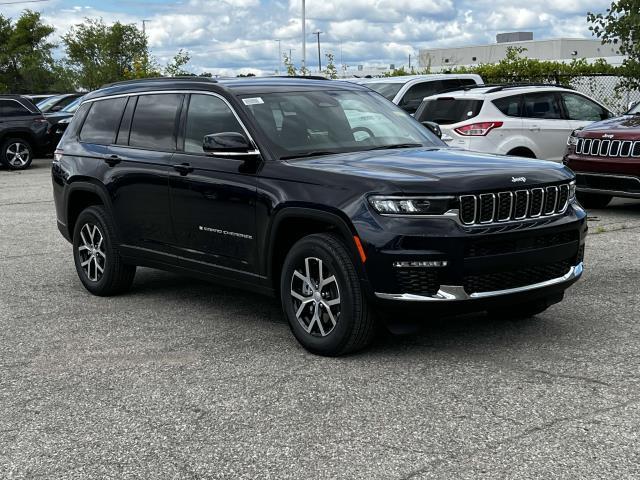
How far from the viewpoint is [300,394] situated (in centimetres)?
524

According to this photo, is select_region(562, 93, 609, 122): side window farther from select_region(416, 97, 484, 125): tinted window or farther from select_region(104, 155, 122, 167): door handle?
select_region(104, 155, 122, 167): door handle

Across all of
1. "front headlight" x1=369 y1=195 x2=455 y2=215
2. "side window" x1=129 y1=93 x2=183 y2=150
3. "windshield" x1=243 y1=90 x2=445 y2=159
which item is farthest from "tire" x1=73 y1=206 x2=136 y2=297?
"front headlight" x1=369 y1=195 x2=455 y2=215

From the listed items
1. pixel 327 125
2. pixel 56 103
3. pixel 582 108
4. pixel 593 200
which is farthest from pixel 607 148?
pixel 56 103

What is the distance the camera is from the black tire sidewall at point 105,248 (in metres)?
7.93

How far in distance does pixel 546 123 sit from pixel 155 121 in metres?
8.39

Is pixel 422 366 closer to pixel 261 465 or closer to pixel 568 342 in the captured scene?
pixel 568 342

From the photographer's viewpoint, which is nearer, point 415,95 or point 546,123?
point 546,123

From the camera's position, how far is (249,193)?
6371 mm

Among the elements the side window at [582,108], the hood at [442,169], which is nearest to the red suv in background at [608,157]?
the side window at [582,108]

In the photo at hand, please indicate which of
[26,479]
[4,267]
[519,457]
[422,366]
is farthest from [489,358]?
[4,267]

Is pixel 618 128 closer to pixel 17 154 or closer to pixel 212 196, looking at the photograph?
pixel 212 196

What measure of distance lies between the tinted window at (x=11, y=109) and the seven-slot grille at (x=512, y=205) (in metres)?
19.7

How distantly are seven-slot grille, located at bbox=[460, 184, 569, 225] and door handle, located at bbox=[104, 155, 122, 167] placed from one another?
130 inches

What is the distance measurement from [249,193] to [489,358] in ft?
6.24
